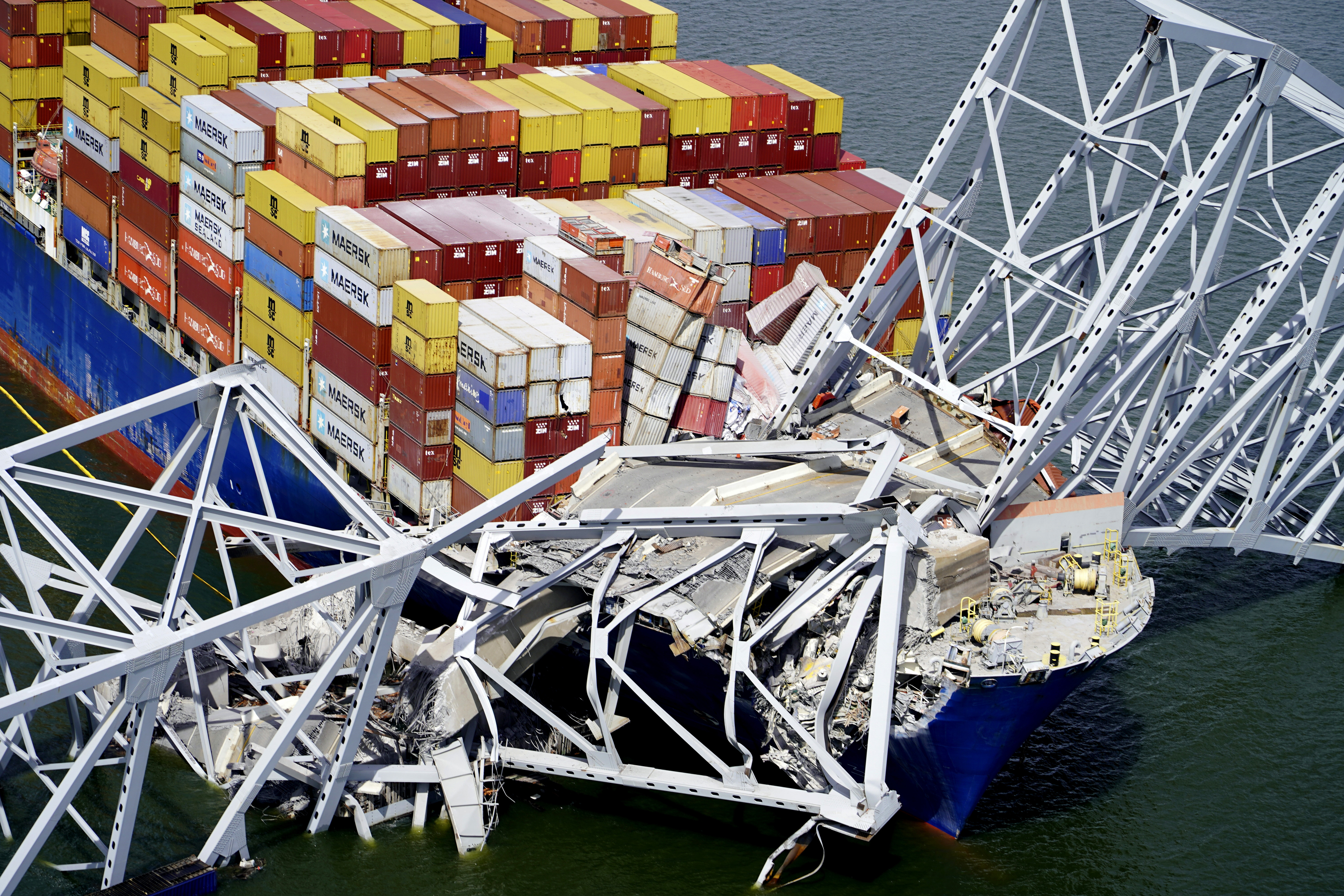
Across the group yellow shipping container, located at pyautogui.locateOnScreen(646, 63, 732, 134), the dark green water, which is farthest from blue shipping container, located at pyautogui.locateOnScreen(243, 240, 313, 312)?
yellow shipping container, located at pyautogui.locateOnScreen(646, 63, 732, 134)

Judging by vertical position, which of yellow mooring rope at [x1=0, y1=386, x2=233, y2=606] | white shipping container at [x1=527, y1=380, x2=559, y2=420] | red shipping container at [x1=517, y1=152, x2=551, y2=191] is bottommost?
yellow mooring rope at [x1=0, y1=386, x2=233, y2=606]

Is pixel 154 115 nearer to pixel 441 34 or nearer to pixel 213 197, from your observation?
pixel 213 197

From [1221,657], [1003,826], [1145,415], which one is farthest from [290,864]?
[1221,657]

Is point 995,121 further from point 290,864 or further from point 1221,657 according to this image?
point 290,864

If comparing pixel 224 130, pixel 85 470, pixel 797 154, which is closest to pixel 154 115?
pixel 224 130

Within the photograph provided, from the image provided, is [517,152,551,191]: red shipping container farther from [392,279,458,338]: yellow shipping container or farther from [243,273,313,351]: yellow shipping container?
[392,279,458,338]: yellow shipping container

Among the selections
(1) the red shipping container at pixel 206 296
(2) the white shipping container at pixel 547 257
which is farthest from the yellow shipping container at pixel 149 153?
(2) the white shipping container at pixel 547 257
